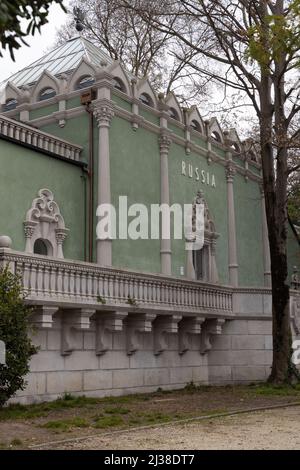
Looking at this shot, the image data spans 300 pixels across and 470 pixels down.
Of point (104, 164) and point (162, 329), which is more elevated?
point (104, 164)

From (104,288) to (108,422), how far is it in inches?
201

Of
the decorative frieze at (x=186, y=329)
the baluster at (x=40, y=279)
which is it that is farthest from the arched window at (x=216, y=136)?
the baluster at (x=40, y=279)

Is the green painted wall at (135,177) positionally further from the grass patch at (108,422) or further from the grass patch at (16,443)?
the grass patch at (16,443)

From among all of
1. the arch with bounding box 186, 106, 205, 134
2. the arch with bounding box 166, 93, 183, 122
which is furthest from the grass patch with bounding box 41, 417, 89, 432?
the arch with bounding box 186, 106, 205, 134

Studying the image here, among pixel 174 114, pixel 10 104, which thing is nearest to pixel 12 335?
pixel 10 104

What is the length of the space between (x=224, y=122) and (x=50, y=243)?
7.12m

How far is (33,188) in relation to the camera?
59.6 ft

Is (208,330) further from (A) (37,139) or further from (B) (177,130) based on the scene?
(A) (37,139)

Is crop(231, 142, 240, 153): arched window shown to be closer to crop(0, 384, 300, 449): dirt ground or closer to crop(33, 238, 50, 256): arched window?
crop(33, 238, 50, 256): arched window

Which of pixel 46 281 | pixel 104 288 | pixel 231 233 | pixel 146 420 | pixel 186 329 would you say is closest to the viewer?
pixel 146 420

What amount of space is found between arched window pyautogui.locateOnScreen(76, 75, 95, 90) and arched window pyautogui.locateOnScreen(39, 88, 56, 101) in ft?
3.70

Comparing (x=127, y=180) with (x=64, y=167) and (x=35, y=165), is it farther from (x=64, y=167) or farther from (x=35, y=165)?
(x=35, y=165)

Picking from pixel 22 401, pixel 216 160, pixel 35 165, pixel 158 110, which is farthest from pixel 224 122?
pixel 22 401

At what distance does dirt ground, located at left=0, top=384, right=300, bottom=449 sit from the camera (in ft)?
29.9
